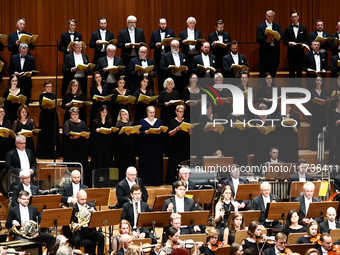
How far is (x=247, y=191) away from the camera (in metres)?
9.30

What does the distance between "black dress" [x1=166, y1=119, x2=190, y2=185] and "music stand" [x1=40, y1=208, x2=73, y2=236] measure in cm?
303

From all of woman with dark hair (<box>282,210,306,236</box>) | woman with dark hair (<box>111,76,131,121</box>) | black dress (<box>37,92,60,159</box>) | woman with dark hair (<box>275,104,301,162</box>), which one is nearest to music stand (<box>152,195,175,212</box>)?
woman with dark hair (<box>282,210,306,236</box>)

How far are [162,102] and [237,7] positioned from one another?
4.40 m

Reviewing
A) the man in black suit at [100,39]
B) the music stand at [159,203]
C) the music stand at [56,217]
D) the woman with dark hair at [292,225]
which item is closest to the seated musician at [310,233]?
the woman with dark hair at [292,225]

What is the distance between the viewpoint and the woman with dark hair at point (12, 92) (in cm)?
1100

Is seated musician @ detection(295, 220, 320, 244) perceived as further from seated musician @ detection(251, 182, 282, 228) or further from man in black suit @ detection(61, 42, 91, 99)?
man in black suit @ detection(61, 42, 91, 99)

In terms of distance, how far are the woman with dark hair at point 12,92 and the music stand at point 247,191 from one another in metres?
4.21

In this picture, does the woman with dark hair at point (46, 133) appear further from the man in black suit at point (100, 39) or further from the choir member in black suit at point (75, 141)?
the man in black suit at point (100, 39)

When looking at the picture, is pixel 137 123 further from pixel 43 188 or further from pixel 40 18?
pixel 40 18

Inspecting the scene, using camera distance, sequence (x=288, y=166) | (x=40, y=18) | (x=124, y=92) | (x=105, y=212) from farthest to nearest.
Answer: (x=40, y=18), (x=124, y=92), (x=288, y=166), (x=105, y=212)

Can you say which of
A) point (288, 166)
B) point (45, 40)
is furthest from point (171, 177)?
point (45, 40)

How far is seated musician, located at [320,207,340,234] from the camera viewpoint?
8.45m

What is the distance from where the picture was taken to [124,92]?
11.1m

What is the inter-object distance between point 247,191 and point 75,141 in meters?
3.01
